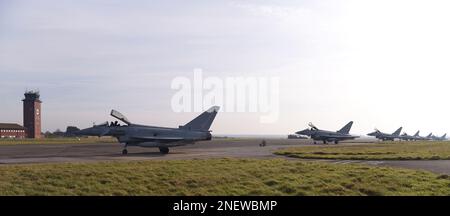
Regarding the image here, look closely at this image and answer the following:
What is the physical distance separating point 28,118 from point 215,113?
113 m

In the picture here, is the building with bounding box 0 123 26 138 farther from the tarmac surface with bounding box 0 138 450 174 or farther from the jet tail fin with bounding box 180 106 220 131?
the jet tail fin with bounding box 180 106 220 131

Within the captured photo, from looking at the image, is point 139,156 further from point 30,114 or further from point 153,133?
point 30,114

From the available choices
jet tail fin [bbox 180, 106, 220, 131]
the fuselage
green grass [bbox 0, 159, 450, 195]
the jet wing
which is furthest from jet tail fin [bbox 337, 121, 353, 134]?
green grass [bbox 0, 159, 450, 195]

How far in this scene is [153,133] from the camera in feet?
120

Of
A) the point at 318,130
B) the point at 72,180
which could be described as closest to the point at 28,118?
the point at 318,130

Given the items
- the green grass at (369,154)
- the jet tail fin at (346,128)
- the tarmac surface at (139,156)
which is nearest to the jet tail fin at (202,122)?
the tarmac surface at (139,156)

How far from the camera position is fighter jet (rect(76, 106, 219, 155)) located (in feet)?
117

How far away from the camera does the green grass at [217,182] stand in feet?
44.8

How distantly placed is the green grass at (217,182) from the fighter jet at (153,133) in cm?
1794

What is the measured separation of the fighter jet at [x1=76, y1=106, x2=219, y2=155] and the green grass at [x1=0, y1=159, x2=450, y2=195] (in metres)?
17.9

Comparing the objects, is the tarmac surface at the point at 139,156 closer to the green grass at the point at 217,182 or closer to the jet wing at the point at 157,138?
the jet wing at the point at 157,138
